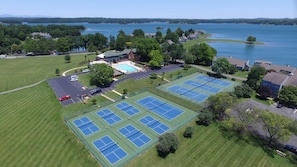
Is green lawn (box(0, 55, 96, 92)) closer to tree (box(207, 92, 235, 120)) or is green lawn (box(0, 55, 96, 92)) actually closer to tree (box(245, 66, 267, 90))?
tree (box(207, 92, 235, 120))

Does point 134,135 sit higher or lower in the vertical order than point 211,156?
higher

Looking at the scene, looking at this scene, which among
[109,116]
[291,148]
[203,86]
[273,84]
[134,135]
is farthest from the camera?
[203,86]

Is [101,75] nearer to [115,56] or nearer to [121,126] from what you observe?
[121,126]

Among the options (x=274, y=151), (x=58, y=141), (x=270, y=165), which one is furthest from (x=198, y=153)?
(x=58, y=141)

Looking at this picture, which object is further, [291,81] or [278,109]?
[291,81]

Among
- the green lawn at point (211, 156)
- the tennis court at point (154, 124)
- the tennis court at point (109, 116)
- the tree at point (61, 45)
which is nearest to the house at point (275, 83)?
the green lawn at point (211, 156)

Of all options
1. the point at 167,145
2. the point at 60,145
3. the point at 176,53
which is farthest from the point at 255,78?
the point at 60,145
